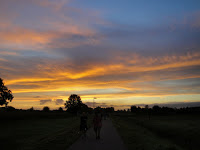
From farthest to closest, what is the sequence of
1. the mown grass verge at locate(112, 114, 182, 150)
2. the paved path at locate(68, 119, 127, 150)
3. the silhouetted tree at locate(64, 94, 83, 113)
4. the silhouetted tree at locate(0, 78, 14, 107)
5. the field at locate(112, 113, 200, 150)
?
the silhouetted tree at locate(64, 94, 83, 113) < the silhouetted tree at locate(0, 78, 14, 107) < the field at locate(112, 113, 200, 150) < the mown grass verge at locate(112, 114, 182, 150) < the paved path at locate(68, 119, 127, 150)

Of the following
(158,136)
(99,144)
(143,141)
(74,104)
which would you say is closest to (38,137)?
(99,144)

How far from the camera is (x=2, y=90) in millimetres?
47438

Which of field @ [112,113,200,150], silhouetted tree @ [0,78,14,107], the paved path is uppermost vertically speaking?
silhouetted tree @ [0,78,14,107]

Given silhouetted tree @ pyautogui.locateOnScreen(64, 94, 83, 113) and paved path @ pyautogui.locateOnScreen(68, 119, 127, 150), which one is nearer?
paved path @ pyautogui.locateOnScreen(68, 119, 127, 150)

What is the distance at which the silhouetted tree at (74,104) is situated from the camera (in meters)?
118

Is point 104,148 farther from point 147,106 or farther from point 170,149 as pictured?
A: point 147,106

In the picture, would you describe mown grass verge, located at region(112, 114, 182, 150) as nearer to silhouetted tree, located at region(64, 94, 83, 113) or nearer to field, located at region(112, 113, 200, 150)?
field, located at region(112, 113, 200, 150)

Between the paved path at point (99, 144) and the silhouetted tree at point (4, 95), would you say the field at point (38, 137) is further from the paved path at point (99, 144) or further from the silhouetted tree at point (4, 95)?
the silhouetted tree at point (4, 95)

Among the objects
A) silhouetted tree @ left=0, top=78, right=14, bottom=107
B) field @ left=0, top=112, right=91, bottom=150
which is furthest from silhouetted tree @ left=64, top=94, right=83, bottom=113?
field @ left=0, top=112, right=91, bottom=150

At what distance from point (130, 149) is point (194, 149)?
14.7 meters

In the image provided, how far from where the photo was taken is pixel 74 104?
119125 millimetres

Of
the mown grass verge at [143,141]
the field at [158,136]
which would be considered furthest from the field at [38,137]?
the field at [158,136]

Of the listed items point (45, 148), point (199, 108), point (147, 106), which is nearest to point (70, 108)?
point (147, 106)

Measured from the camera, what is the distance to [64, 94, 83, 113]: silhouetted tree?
118m
